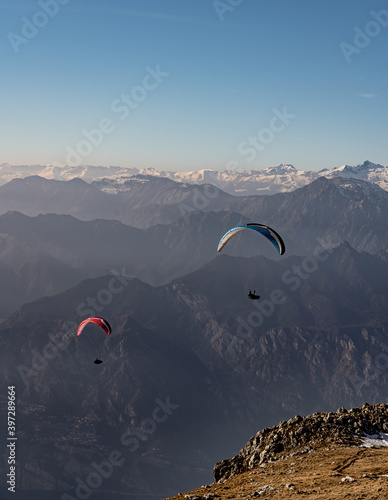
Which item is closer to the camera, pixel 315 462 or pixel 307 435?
pixel 315 462

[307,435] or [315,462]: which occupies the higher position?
[307,435]

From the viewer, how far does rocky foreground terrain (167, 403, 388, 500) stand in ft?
210

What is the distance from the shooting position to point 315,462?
78938 mm

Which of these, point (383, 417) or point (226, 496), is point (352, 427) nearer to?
point (383, 417)

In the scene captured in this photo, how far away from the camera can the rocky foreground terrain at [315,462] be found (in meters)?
63.9

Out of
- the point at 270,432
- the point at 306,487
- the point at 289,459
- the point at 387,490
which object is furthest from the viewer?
the point at 270,432

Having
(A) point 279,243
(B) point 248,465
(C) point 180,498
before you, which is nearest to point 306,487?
(C) point 180,498

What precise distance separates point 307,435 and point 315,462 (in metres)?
A: 12.9

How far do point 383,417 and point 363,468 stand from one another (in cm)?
2813

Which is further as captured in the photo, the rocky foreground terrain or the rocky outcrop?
the rocky outcrop

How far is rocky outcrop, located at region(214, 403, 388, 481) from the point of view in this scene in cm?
8888

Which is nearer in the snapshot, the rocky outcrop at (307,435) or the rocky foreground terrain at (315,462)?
the rocky foreground terrain at (315,462)

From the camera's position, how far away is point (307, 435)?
91688 millimetres

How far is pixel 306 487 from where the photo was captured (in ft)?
214
